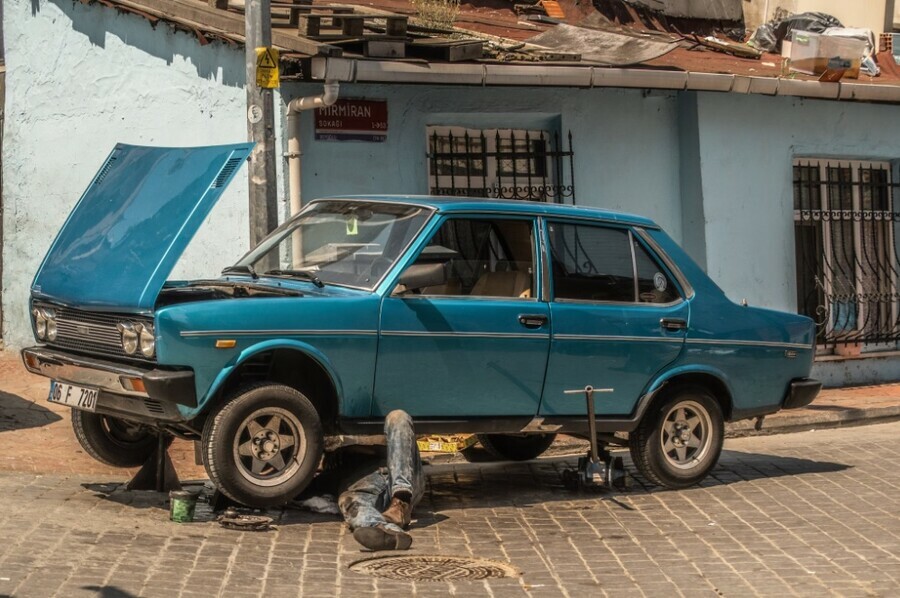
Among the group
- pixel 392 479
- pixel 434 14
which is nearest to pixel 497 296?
pixel 392 479

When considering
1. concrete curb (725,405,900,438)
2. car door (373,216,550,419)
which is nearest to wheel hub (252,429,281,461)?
car door (373,216,550,419)

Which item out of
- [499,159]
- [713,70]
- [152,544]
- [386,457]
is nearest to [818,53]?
[713,70]

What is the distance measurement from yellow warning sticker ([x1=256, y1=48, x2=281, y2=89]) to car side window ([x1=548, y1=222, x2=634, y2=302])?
2.75 metres

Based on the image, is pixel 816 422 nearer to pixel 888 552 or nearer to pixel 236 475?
pixel 888 552

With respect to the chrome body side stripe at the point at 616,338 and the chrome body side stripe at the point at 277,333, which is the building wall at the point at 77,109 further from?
the chrome body side stripe at the point at 277,333

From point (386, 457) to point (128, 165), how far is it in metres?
2.42

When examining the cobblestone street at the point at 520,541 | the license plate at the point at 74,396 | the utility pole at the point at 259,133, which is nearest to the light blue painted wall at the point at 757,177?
the cobblestone street at the point at 520,541

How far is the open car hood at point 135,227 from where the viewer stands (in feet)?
25.6

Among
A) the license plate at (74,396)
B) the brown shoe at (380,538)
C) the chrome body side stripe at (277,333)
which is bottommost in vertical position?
the brown shoe at (380,538)

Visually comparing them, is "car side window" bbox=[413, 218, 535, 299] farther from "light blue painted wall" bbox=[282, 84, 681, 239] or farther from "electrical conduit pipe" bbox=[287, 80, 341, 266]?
"light blue painted wall" bbox=[282, 84, 681, 239]

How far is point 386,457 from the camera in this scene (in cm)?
828

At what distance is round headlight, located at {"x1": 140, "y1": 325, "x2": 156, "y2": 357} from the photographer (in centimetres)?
761

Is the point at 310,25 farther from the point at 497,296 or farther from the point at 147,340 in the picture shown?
the point at 147,340

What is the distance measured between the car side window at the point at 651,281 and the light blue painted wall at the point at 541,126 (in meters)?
4.71
